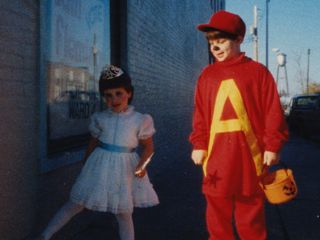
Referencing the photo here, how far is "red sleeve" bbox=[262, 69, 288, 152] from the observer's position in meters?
2.83

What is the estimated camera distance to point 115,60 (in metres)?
Answer: 5.26

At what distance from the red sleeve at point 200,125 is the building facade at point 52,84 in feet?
3.61

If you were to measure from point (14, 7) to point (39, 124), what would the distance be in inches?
32.3

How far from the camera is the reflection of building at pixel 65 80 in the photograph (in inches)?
141

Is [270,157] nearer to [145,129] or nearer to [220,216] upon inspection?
[220,216]

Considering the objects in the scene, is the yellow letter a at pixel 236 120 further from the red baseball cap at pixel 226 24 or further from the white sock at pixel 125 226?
the white sock at pixel 125 226

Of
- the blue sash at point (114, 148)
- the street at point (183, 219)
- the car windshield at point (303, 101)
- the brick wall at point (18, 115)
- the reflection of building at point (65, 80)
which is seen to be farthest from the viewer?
the car windshield at point (303, 101)

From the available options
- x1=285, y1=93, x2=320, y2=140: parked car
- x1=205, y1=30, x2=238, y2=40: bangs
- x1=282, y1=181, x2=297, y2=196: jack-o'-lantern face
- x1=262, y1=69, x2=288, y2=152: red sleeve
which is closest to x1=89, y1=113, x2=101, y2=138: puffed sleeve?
x1=205, y1=30, x2=238, y2=40: bangs

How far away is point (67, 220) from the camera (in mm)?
3162

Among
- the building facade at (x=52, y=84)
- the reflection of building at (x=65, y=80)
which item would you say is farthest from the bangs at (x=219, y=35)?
the reflection of building at (x=65, y=80)

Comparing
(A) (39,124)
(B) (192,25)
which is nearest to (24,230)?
(A) (39,124)

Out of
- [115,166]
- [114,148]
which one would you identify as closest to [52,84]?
[114,148]

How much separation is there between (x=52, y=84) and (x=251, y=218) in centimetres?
181
